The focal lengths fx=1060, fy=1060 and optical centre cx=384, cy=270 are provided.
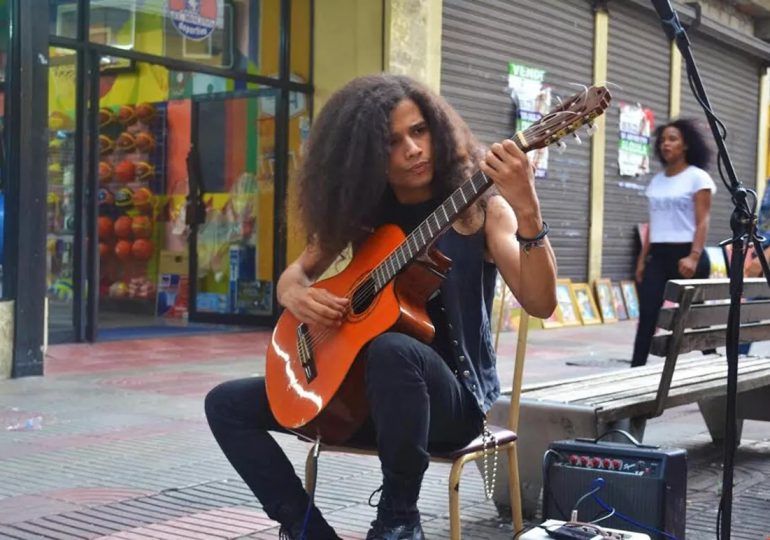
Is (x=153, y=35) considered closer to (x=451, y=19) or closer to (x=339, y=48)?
(x=339, y=48)

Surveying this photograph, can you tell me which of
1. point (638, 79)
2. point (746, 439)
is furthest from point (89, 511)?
point (638, 79)

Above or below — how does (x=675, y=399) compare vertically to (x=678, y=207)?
below

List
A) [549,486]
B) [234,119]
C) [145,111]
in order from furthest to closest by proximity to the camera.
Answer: [145,111]
[234,119]
[549,486]

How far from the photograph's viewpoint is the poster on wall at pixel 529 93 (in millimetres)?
11148

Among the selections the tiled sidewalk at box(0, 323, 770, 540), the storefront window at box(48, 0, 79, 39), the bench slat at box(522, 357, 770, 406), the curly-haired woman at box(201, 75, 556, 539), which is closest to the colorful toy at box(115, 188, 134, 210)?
the storefront window at box(48, 0, 79, 39)

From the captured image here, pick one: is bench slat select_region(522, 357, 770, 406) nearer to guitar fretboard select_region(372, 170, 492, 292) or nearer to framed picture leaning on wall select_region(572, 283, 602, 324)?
guitar fretboard select_region(372, 170, 492, 292)

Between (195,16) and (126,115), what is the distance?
1.66 metres

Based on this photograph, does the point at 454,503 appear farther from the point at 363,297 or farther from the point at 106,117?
the point at 106,117

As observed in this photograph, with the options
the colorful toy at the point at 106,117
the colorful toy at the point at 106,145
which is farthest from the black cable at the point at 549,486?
the colorful toy at the point at 106,145

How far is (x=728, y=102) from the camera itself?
618 inches

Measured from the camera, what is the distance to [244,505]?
3844 millimetres

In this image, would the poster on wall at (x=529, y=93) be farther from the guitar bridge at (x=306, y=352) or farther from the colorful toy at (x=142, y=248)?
the guitar bridge at (x=306, y=352)

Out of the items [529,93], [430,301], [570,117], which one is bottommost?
[430,301]

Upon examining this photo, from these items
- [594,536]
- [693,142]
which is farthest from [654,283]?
[594,536]
